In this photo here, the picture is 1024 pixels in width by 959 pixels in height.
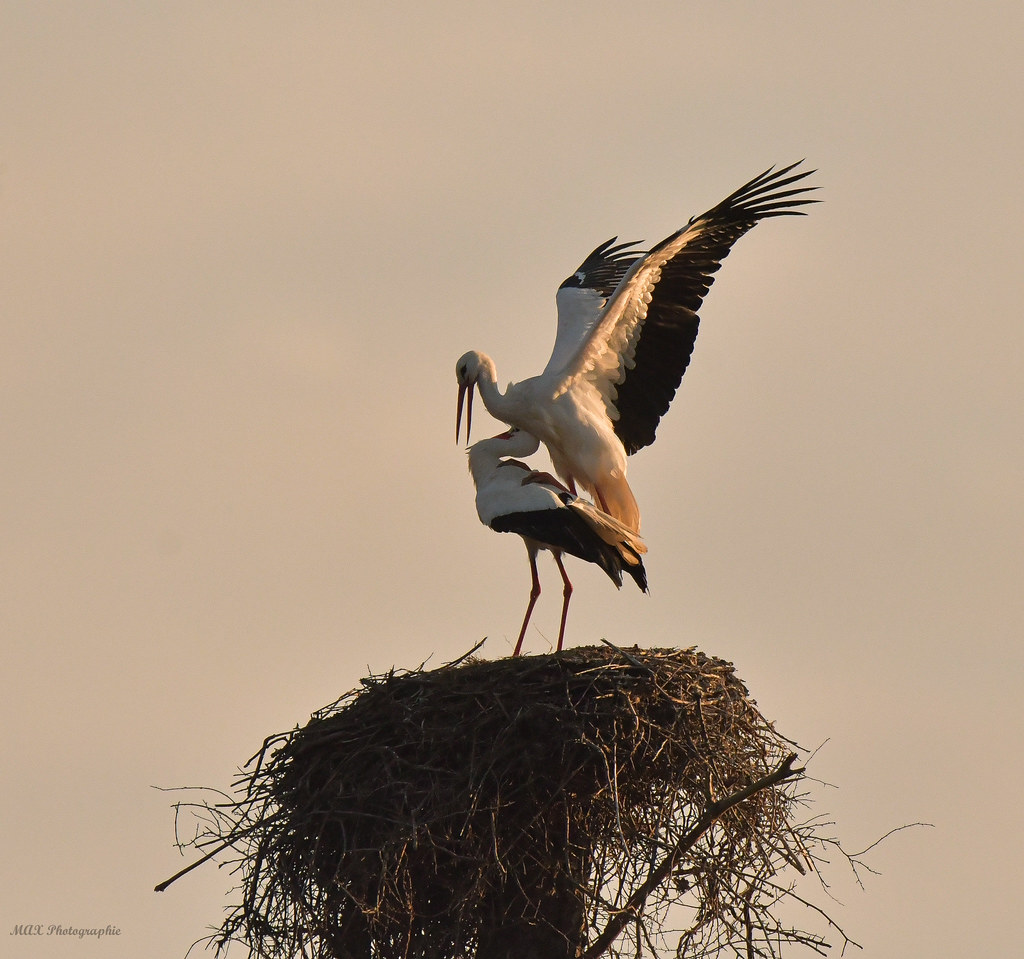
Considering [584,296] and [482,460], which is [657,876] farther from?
[584,296]

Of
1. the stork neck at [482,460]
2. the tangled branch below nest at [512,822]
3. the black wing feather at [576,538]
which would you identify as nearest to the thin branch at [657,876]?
the tangled branch below nest at [512,822]

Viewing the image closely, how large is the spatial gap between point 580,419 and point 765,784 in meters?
4.46

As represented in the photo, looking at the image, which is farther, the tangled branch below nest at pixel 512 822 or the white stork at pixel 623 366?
the white stork at pixel 623 366

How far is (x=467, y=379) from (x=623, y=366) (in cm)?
112

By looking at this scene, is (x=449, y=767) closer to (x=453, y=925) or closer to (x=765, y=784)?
(x=453, y=925)

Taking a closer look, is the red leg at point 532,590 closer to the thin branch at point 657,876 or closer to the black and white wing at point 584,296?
the black and white wing at point 584,296

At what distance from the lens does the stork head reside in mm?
11820

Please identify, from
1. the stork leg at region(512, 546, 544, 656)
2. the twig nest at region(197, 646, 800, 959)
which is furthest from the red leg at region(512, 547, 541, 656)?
the twig nest at region(197, 646, 800, 959)

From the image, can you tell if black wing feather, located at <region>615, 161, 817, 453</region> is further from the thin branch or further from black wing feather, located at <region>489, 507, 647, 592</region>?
the thin branch

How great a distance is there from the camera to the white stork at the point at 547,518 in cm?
1016

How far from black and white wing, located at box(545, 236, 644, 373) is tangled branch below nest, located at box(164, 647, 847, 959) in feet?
12.2

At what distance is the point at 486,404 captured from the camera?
11695 millimetres

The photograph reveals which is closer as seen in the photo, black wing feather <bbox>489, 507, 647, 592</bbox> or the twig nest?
the twig nest

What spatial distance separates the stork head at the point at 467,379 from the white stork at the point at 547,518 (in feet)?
2.31
